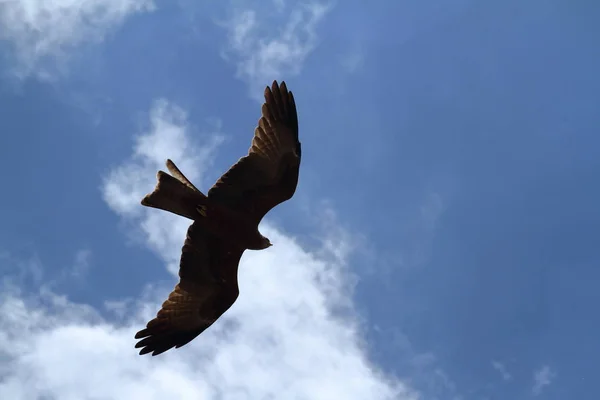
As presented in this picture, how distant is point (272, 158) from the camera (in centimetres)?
1140

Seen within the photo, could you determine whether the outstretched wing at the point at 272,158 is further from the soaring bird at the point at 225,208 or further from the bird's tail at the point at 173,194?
the bird's tail at the point at 173,194

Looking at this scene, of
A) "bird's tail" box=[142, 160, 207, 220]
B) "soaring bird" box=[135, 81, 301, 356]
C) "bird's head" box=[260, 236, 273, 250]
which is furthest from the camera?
"bird's head" box=[260, 236, 273, 250]

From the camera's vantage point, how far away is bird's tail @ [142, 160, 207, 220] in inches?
442

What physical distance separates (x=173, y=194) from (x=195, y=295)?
2.71 m

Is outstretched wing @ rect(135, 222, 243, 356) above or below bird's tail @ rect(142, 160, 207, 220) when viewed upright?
below

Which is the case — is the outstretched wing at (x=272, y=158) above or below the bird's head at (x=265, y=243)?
above

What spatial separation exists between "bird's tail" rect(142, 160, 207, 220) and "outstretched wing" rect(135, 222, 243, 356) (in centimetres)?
96

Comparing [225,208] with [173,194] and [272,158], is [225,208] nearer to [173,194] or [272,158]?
[173,194]

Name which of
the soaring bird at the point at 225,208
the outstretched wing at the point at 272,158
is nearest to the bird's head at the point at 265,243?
the soaring bird at the point at 225,208

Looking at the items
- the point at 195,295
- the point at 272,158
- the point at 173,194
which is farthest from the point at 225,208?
the point at 195,295

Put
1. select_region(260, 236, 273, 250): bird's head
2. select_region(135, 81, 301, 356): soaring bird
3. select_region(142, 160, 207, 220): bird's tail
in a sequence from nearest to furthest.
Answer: select_region(142, 160, 207, 220): bird's tail
select_region(135, 81, 301, 356): soaring bird
select_region(260, 236, 273, 250): bird's head

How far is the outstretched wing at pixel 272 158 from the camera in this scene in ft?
37.2

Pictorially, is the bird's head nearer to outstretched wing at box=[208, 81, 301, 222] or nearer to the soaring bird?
the soaring bird

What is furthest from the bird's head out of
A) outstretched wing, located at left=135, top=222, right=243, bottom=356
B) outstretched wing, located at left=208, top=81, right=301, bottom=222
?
outstretched wing, located at left=208, top=81, right=301, bottom=222
